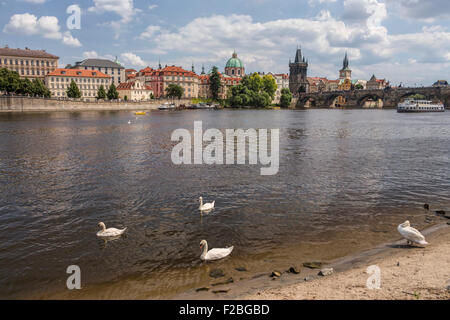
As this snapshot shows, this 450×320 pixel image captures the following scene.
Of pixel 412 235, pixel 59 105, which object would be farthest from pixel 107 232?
pixel 59 105

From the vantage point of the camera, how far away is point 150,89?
175375mm

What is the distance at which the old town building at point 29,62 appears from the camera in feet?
468

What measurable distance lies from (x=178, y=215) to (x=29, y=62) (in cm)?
16264

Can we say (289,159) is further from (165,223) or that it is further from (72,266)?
(72,266)

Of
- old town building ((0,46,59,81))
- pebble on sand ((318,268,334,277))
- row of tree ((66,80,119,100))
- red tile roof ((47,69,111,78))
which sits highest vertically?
old town building ((0,46,59,81))

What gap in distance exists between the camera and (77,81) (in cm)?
14888

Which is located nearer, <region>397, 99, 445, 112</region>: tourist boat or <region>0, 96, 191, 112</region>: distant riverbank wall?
<region>0, 96, 191, 112</region>: distant riverbank wall

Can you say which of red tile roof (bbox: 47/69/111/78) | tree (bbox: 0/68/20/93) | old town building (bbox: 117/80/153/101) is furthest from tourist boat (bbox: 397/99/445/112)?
tree (bbox: 0/68/20/93)

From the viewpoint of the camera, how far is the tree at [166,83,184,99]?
166375 mm

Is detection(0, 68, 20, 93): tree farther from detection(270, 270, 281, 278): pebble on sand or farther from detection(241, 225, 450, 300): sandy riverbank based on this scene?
detection(241, 225, 450, 300): sandy riverbank

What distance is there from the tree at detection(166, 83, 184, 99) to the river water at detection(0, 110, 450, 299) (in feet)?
467

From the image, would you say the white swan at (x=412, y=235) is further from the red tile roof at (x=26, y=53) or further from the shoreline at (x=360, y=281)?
the red tile roof at (x=26, y=53)
